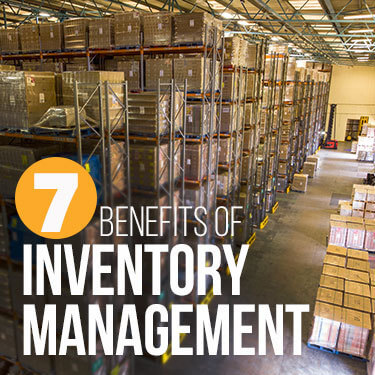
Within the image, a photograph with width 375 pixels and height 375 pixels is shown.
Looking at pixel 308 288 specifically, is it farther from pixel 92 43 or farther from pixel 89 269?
pixel 92 43

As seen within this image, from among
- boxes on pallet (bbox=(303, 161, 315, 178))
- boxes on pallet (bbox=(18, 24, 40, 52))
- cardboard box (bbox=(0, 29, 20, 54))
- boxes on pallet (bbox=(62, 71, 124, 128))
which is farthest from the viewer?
boxes on pallet (bbox=(303, 161, 315, 178))

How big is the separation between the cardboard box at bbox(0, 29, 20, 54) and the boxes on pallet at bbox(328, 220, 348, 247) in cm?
1042

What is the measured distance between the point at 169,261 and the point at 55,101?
11.6 feet

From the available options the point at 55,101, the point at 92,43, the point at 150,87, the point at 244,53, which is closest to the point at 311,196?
the point at 244,53

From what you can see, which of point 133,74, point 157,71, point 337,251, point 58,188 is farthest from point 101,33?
point 337,251

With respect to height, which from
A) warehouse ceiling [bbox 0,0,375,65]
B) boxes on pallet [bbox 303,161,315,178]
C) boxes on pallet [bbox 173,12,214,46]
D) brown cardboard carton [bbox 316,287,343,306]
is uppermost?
warehouse ceiling [bbox 0,0,375,65]

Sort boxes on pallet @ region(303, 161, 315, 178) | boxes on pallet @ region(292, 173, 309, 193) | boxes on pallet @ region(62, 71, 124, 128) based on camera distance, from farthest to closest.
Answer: boxes on pallet @ region(303, 161, 315, 178), boxes on pallet @ region(292, 173, 309, 193), boxes on pallet @ region(62, 71, 124, 128)

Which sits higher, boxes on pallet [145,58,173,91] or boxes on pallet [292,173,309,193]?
boxes on pallet [145,58,173,91]

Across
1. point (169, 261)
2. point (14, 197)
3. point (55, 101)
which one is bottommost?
point (169, 261)

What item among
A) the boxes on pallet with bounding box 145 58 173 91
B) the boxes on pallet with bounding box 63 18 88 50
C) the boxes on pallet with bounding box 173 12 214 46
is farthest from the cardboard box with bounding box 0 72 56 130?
the boxes on pallet with bounding box 63 18 88 50

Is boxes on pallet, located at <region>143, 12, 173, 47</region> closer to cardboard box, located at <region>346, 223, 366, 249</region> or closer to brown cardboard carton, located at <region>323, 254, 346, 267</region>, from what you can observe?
brown cardboard carton, located at <region>323, 254, 346, 267</region>

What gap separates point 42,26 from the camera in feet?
29.0

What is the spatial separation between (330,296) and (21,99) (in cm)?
683

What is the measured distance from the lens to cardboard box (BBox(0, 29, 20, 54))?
9.52m
